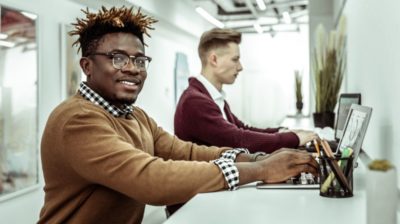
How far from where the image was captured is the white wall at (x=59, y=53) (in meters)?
3.16

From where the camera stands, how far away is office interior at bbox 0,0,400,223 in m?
1.78

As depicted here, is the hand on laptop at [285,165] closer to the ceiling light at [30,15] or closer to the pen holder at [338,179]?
the pen holder at [338,179]

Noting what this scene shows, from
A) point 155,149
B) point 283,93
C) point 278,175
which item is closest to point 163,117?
point 283,93

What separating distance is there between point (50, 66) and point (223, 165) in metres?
2.36

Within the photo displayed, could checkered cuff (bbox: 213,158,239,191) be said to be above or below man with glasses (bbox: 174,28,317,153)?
below

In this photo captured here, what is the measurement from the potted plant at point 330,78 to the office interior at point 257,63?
9cm

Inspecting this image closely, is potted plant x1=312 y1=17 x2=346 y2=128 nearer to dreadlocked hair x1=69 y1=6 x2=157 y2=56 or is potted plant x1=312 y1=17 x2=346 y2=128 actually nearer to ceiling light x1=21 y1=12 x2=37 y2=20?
ceiling light x1=21 y1=12 x2=37 y2=20

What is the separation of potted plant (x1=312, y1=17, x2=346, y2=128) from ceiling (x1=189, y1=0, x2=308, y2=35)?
3.93m

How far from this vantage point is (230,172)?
1.45 metres

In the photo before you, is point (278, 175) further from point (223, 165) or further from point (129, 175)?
point (129, 175)

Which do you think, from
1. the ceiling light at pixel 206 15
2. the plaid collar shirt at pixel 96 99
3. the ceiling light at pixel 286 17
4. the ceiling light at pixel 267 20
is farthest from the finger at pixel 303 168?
the ceiling light at pixel 267 20

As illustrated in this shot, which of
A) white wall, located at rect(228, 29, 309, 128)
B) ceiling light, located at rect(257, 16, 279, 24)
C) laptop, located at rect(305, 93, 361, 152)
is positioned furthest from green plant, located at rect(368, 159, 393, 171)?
ceiling light, located at rect(257, 16, 279, 24)

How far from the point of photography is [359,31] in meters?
2.80

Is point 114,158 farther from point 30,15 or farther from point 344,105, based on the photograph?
point 30,15
